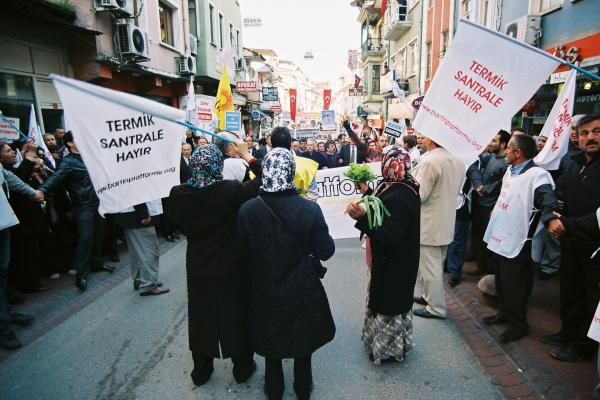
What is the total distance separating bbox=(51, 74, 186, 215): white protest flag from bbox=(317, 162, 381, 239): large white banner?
3110 mm

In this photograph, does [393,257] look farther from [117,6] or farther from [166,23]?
[166,23]

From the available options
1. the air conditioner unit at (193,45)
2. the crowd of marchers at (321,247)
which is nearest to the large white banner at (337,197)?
the crowd of marchers at (321,247)

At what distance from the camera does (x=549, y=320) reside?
4266 mm

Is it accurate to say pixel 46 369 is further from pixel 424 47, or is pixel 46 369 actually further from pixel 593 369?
pixel 424 47

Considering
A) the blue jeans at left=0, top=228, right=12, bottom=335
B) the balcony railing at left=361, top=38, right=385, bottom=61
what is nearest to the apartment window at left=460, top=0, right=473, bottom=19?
the blue jeans at left=0, top=228, right=12, bottom=335

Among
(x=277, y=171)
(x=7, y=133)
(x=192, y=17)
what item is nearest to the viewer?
(x=277, y=171)

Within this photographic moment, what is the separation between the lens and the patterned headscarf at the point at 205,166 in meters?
2.86

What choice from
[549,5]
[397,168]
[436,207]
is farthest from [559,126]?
[549,5]

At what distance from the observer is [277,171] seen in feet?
8.57

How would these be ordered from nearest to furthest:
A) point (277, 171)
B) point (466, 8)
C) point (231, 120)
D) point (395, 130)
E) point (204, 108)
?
point (277, 171) < point (395, 130) < point (204, 108) < point (231, 120) < point (466, 8)

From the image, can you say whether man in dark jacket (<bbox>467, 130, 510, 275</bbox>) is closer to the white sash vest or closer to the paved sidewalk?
the paved sidewalk

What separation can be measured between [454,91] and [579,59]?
7.07m

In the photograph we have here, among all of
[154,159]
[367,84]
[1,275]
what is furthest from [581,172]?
[367,84]

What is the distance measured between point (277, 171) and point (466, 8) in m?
15.9
